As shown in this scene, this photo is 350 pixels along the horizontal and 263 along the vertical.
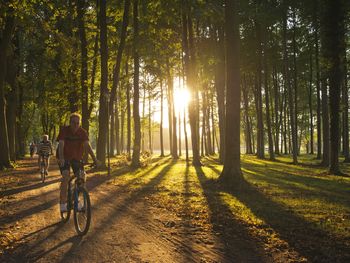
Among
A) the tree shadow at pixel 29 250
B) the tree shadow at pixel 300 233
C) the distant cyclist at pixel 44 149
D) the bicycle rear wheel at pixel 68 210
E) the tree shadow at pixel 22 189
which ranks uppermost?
the distant cyclist at pixel 44 149

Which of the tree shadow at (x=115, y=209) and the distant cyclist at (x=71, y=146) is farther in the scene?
the distant cyclist at (x=71, y=146)

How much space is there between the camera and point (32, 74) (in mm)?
27109

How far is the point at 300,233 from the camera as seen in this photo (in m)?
7.16

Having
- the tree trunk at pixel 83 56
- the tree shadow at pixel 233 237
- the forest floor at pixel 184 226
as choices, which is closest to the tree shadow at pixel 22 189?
the forest floor at pixel 184 226

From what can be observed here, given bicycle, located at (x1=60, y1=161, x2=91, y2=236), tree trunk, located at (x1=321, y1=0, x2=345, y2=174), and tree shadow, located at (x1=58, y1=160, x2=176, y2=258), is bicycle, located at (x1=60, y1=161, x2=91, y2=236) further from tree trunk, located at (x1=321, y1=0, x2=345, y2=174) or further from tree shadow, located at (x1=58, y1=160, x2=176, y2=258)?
tree trunk, located at (x1=321, y1=0, x2=345, y2=174)

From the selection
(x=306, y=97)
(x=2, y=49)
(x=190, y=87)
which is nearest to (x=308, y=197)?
(x=190, y=87)

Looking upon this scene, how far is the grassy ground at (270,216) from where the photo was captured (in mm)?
6338

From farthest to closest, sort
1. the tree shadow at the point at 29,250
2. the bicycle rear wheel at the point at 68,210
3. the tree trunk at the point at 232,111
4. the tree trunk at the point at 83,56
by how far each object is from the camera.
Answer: the tree trunk at the point at 83,56, the tree trunk at the point at 232,111, the bicycle rear wheel at the point at 68,210, the tree shadow at the point at 29,250

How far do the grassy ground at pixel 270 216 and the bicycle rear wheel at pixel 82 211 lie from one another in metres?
1.97

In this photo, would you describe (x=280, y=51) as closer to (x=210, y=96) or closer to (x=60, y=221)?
(x=210, y=96)

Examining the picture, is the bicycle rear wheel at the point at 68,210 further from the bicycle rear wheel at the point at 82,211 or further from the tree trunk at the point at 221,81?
the tree trunk at the point at 221,81

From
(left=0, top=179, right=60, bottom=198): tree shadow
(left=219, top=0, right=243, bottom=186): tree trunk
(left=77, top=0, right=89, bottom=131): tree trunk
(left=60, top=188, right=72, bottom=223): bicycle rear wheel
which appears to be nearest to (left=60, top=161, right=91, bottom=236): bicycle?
(left=60, top=188, right=72, bottom=223): bicycle rear wheel

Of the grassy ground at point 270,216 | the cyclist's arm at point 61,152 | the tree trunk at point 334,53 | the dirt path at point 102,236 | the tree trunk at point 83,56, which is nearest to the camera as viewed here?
the dirt path at point 102,236

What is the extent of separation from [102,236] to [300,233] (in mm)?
3847
